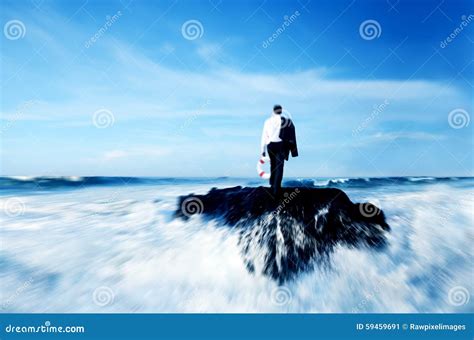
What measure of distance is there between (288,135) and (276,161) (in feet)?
1.96

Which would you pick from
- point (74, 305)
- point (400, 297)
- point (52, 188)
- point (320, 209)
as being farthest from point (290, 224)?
point (52, 188)

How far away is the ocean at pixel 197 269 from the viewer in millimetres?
5652

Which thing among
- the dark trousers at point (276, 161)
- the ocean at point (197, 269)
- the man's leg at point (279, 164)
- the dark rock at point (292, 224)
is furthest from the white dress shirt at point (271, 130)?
the ocean at point (197, 269)

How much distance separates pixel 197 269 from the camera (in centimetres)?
644

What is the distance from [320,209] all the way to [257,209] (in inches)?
51.2

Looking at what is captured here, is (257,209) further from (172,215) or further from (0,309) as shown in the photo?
(0,309)

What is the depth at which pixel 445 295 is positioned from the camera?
598 cm

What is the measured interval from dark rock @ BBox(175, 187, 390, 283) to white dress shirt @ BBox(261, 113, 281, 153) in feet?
4.11

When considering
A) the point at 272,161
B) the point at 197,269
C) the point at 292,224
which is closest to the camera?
the point at 197,269

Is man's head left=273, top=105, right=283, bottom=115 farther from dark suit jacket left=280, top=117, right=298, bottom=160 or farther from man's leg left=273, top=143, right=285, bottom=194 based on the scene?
man's leg left=273, top=143, right=285, bottom=194

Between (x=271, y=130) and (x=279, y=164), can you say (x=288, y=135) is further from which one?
(x=279, y=164)

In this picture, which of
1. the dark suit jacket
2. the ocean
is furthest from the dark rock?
the dark suit jacket

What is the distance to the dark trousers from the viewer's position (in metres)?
7.61

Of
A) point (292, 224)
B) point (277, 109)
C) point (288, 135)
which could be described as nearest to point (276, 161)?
point (288, 135)
